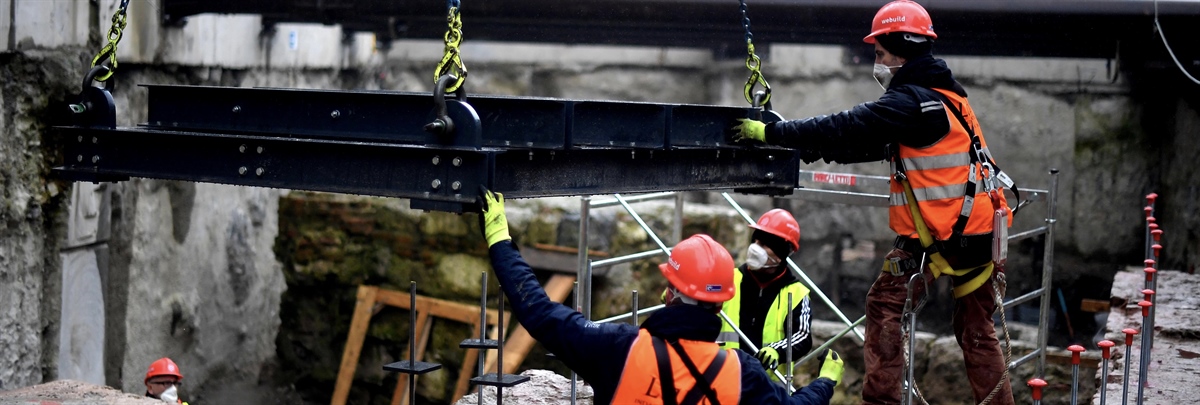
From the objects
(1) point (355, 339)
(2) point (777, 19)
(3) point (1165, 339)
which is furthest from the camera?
(1) point (355, 339)

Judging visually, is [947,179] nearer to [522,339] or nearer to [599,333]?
[599,333]

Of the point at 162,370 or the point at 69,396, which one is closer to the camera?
the point at 69,396

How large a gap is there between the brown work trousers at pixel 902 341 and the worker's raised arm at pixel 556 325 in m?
1.95

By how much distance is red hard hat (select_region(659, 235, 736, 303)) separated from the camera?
11.3ft

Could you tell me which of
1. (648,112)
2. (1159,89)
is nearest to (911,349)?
(648,112)

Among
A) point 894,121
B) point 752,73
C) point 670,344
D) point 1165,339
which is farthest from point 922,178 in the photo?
point 1165,339

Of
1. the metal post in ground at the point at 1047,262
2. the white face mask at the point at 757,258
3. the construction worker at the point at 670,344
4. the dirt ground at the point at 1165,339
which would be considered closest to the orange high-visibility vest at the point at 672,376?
the construction worker at the point at 670,344

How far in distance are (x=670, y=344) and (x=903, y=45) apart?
2068mm

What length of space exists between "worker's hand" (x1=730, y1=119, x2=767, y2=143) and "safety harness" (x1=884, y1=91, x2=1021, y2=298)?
0.55m

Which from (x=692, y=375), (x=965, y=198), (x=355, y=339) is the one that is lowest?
(x=355, y=339)

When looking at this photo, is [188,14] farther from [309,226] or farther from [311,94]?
[311,94]

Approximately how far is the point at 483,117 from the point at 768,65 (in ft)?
26.9

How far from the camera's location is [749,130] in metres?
4.99

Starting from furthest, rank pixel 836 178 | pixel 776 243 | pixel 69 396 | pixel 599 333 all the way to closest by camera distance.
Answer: pixel 836 178
pixel 776 243
pixel 69 396
pixel 599 333
